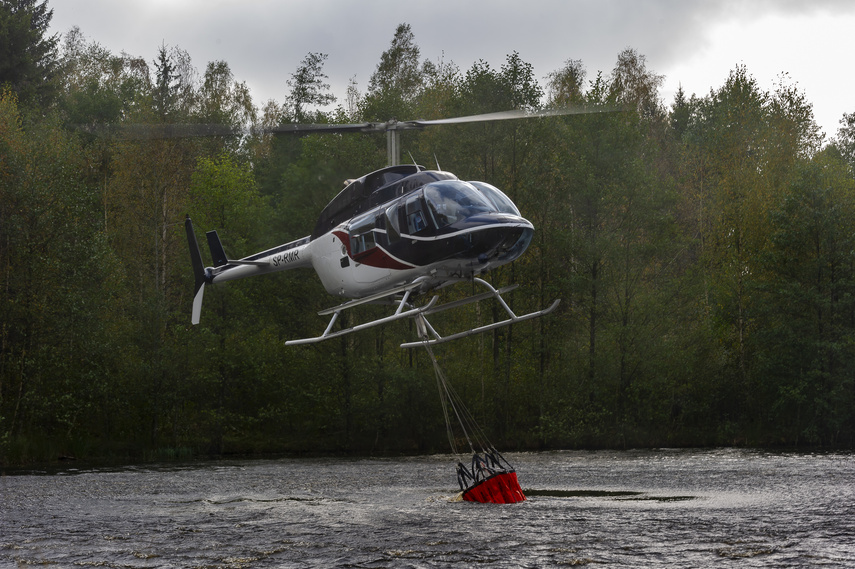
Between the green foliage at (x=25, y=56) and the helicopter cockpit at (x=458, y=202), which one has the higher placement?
the green foliage at (x=25, y=56)

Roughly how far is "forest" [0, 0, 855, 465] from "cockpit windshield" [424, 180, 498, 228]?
20.2m

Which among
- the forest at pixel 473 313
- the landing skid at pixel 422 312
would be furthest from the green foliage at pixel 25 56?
the landing skid at pixel 422 312

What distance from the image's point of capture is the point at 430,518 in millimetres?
19750

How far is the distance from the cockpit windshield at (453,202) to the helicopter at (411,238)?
0.07ft

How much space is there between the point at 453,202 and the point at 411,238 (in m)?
1.26

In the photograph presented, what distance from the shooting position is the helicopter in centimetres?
1961

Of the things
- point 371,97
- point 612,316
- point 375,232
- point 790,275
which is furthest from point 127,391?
point 790,275

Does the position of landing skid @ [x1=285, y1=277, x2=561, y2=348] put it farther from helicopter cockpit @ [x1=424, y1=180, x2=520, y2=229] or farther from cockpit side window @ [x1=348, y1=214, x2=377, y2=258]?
helicopter cockpit @ [x1=424, y1=180, x2=520, y2=229]

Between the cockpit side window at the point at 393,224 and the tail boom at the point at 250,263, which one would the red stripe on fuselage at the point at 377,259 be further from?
the tail boom at the point at 250,263

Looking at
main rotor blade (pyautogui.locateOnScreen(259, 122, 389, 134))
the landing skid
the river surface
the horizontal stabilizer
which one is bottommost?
the river surface

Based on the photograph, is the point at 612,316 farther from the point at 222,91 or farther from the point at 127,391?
the point at 222,91

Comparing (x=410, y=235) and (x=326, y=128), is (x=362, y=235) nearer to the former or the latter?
(x=410, y=235)

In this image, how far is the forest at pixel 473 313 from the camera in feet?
132

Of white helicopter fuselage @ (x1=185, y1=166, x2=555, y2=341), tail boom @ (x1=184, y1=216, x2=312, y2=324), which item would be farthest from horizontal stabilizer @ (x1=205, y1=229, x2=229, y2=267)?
white helicopter fuselage @ (x1=185, y1=166, x2=555, y2=341)
